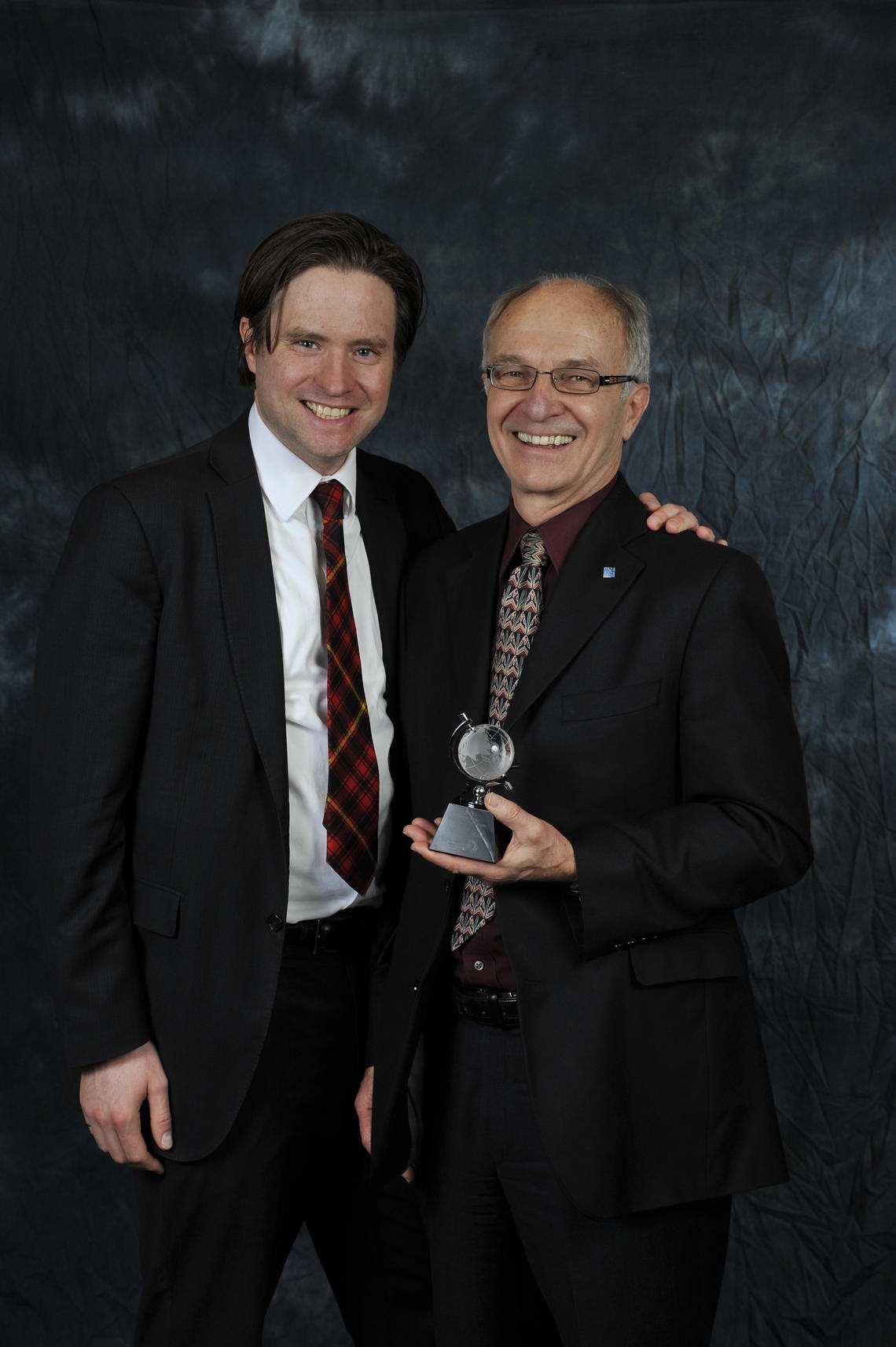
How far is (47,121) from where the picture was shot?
150 inches

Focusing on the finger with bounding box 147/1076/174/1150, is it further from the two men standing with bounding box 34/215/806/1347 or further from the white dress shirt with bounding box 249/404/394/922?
the white dress shirt with bounding box 249/404/394/922

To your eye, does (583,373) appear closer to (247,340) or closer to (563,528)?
(563,528)

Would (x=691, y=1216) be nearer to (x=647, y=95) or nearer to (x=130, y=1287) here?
(x=130, y=1287)

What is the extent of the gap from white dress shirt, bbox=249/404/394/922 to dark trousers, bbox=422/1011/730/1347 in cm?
34

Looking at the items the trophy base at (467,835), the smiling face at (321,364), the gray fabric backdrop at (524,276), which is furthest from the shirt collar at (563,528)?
the gray fabric backdrop at (524,276)

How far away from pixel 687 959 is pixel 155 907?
0.91 metres

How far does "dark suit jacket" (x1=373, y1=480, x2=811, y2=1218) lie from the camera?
226cm

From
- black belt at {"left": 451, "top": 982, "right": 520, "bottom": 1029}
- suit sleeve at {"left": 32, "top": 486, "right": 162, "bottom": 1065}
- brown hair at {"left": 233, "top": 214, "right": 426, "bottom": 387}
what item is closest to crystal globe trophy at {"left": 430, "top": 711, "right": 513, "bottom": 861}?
black belt at {"left": 451, "top": 982, "right": 520, "bottom": 1029}

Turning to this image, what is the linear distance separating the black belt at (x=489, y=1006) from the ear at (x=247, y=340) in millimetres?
1228

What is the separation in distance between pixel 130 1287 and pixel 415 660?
220 cm

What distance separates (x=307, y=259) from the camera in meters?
2.63

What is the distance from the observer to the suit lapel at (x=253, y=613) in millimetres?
2480

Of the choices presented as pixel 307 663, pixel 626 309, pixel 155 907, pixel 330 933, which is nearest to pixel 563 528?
pixel 626 309

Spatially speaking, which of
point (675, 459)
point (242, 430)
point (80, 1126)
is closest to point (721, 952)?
point (242, 430)
